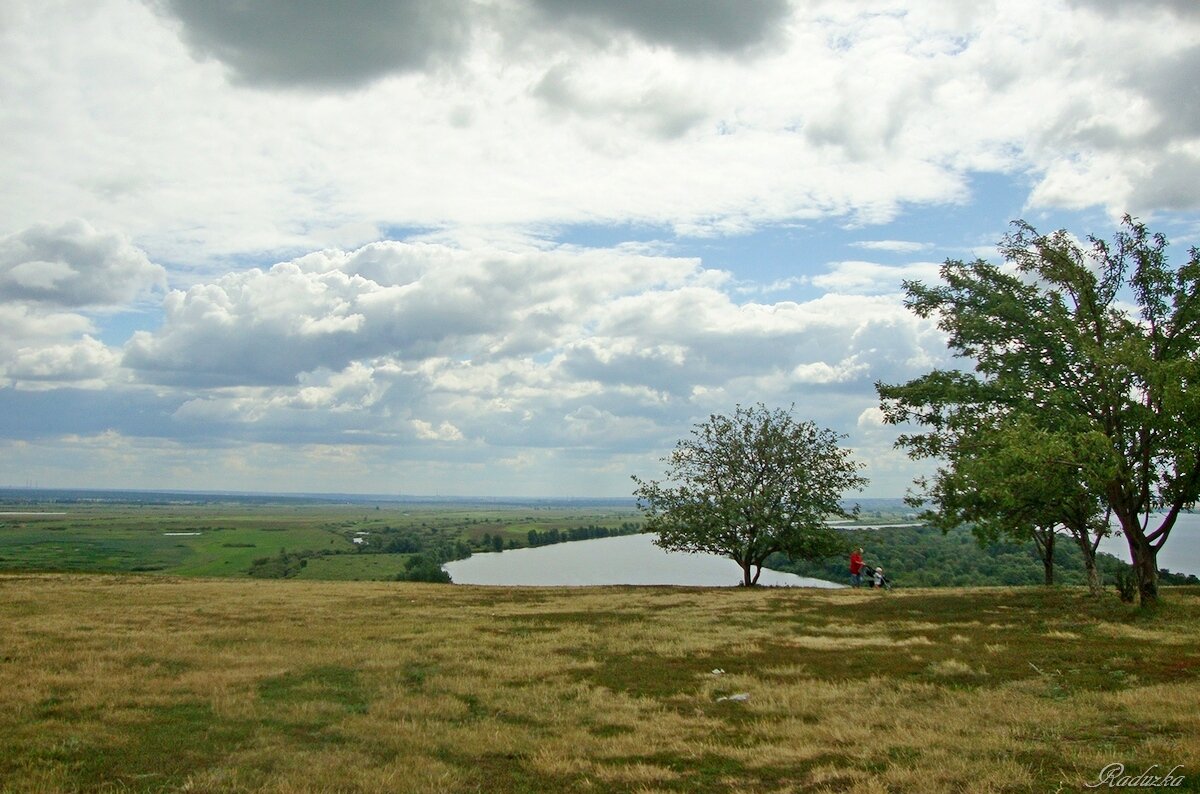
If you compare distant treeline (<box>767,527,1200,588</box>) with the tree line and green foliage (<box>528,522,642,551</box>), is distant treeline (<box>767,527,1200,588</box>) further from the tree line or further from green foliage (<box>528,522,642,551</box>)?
green foliage (<box>528,522,642,551</box>)

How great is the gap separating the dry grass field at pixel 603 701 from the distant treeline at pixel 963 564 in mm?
27170

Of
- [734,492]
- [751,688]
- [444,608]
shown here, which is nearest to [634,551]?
[734,492]

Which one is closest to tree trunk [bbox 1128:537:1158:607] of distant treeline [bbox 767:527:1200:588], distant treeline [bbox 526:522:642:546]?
distant treeline [bbox 767:527:1200:588]

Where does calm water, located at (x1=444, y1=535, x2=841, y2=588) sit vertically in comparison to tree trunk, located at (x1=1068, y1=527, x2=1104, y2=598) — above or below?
below

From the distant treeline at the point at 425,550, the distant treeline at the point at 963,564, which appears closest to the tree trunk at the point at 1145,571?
the distant treeline at the point at 963,564

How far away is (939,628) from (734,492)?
22716 millimetres

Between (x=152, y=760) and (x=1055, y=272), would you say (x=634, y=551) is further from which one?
(x=152, y=760)

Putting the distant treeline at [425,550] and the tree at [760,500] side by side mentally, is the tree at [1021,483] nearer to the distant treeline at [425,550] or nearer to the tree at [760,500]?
the tree at [760,500]

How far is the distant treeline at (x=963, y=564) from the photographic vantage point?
63.0 meters

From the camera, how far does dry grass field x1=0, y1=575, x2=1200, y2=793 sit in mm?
10836

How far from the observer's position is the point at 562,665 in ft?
65.5

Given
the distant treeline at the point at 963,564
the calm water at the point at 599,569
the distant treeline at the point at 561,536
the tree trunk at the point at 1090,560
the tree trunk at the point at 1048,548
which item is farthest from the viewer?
the distant treeline at the point at 561,536

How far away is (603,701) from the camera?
15672 millimetres

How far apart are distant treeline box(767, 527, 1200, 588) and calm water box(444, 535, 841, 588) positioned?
7010 mm
